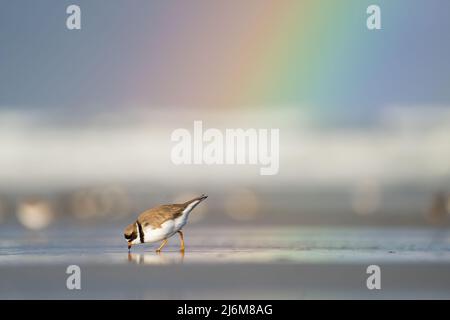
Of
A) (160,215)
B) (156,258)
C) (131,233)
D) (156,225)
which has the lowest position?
(156,258)

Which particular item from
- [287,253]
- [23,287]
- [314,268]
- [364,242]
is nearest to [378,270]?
[314,268]

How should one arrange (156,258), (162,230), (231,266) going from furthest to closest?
(162,230) < (156,258) < (231,266)

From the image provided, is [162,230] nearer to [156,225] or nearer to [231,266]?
[156,225]

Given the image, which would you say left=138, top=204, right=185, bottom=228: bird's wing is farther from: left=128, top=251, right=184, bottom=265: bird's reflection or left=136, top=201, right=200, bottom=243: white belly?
left=128, top=251, right=184, bottom=265: bird's reflection

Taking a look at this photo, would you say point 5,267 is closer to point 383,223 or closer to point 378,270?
point 378,270

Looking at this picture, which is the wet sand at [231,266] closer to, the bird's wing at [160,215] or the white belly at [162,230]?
the white belly at [162,230]

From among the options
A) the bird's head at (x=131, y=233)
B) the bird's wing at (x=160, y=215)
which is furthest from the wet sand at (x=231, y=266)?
the bird's wing at (x=160, y=215)

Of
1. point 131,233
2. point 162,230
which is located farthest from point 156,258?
point 131,233
